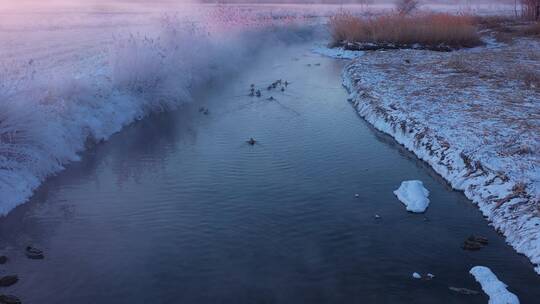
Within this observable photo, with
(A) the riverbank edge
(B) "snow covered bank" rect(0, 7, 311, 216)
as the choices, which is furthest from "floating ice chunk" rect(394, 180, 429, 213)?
(B) "snow covered bank" rect(0, 7, 311, 216)

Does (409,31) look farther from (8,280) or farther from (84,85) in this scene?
(8,280)

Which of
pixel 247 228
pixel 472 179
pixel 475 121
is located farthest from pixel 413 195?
pixel 475 121

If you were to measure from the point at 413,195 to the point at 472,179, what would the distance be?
1.37 m

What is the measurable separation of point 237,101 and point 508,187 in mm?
11606

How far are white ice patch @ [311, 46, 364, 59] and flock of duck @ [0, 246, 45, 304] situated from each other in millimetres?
26469

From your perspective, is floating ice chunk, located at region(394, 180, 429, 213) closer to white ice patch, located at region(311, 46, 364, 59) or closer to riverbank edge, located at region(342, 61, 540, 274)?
riverbank edge, located at region(342, 61, 540, 274)

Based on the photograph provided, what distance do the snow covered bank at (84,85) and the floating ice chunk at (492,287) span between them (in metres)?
8.27

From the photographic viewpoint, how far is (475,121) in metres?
13.3

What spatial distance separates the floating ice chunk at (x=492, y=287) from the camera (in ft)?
22.2

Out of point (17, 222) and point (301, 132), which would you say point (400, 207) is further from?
point (17, 222)

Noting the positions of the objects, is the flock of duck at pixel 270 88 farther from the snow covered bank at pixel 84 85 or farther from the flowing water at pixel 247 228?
the flowing water at pixel 247 228

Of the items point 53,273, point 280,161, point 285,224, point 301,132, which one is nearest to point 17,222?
point 53,273

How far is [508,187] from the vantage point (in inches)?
371

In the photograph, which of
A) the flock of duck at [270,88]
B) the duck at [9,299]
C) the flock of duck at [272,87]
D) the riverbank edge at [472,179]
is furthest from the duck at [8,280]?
the flock of duck at [272,87]
